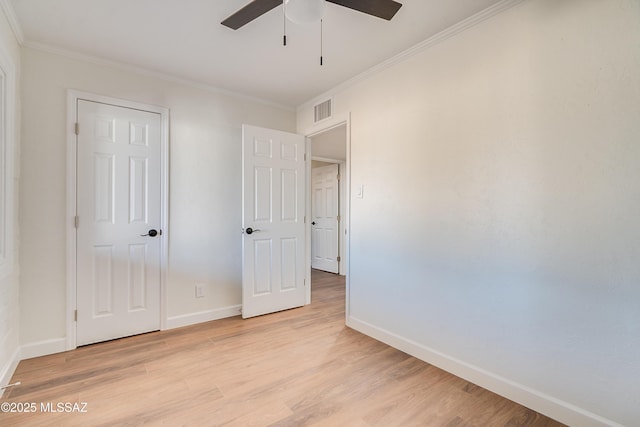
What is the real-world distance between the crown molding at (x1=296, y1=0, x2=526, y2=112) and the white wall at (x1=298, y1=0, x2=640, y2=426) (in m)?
0.04

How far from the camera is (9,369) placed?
2.03 meters

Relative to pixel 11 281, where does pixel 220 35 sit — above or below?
above

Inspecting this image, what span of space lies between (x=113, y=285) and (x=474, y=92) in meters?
3.29

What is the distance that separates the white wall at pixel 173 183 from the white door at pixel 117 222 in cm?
13

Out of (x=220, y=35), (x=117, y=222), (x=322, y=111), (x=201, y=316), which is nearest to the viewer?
(x=220, y=35)

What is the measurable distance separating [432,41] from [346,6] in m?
1.00

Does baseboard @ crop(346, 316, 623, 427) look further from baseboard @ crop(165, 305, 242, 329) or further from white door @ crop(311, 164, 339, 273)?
white door @ crop(311, 164, 339, 273)

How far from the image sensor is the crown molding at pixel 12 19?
6.12ft

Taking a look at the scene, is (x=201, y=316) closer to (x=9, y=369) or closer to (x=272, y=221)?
(x=272, y=221)

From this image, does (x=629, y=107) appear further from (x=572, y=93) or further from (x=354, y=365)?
(x=354, y=365)

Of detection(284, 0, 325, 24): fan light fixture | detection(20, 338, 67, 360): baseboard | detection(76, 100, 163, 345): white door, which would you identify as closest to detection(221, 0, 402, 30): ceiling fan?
detection(284, 0, 325, 24): fan light fixture

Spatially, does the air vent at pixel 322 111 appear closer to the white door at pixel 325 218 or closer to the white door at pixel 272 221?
the white door at pixel 272 221

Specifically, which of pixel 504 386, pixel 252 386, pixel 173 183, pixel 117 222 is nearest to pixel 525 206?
pixel 504 386

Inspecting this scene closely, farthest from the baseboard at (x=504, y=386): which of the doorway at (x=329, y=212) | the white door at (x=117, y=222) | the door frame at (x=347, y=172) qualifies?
the doorway at (x=329, y=212)
